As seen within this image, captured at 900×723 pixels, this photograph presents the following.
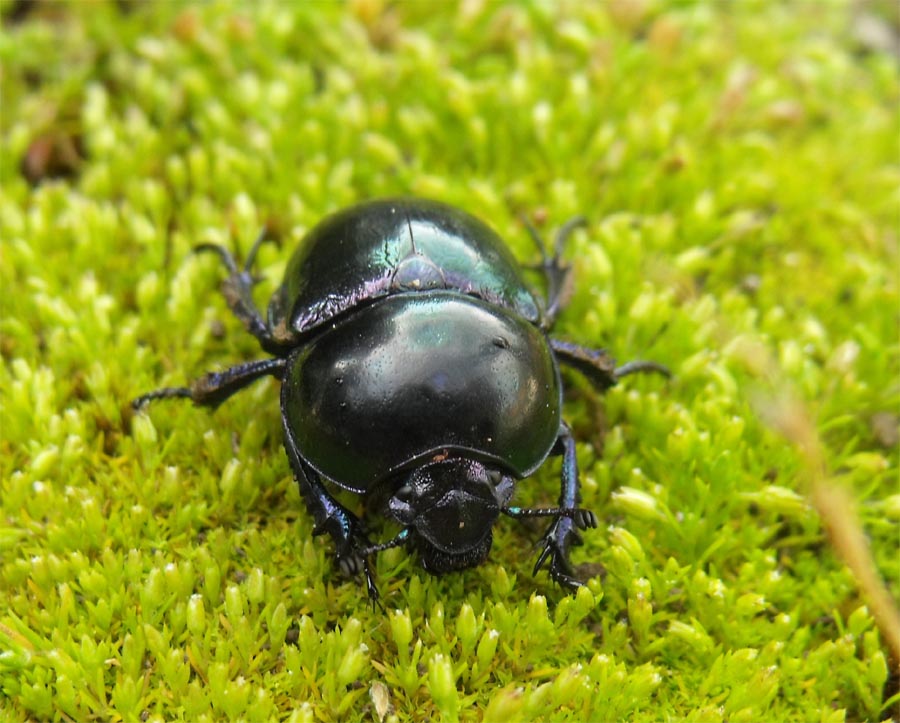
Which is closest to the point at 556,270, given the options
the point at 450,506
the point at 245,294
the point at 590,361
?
the point at 590,361

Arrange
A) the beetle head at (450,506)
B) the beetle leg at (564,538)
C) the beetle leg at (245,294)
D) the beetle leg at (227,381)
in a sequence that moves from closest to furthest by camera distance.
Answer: the beetle head at (450,506) < the beetle leg at (564,538) < the beetle leg at (227,381) < the beetle leg at (245,294)

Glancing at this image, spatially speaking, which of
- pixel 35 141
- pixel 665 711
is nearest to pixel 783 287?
pixel 665 711

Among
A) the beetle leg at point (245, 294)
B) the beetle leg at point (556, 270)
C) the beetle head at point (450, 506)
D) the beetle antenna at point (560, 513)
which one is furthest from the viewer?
the beetle leg at point (556, 270)

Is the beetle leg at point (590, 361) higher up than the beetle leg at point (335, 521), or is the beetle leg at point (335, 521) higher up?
the beetle leg at point (590, 361)

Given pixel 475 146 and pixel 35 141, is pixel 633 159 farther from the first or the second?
pixel 35 141

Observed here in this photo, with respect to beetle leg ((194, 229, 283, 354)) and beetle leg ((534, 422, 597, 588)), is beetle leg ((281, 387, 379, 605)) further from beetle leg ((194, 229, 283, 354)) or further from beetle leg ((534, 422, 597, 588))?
beetle leg ((534, 422, 597, 588))

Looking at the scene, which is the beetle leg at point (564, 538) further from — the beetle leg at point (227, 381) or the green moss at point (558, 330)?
the beetle leg at point (227, 381)

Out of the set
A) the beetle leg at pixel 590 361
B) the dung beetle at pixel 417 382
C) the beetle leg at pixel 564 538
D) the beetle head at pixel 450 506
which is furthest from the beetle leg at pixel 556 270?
the beetle head at pixel 450 506

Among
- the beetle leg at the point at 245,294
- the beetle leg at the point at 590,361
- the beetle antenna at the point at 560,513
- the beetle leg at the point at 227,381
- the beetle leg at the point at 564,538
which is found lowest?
the beetle leg at the point at 564,538
